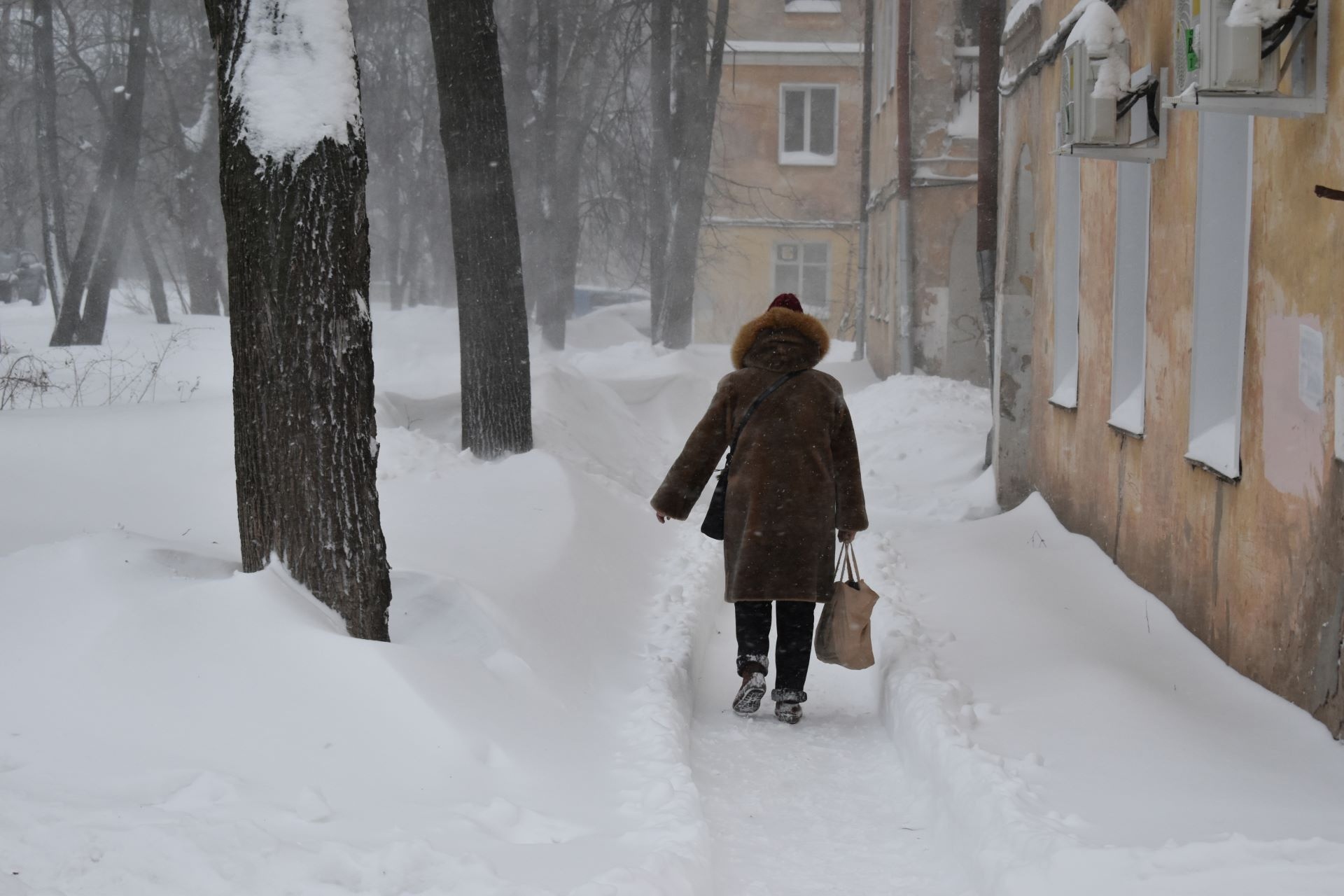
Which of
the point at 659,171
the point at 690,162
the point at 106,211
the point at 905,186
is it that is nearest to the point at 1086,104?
the point at 905,186

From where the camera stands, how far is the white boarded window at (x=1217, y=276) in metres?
6.19

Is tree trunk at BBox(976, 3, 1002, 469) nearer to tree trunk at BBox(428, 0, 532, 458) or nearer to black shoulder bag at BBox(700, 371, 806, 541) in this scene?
tree trunk at BBox(428, 0, 532, 458)

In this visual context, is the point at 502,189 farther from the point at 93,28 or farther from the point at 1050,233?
the point at 93,28

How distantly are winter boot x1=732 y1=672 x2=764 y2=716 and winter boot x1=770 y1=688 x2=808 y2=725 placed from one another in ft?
0.22

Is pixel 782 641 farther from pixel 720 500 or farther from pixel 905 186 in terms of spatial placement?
pixel 905 186

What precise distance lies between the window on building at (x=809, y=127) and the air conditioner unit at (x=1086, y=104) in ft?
90.1

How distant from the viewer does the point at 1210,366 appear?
6.26 meters

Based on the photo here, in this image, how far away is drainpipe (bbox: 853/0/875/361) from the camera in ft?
85.3

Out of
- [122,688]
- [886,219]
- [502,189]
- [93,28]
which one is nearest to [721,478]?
[122,688]

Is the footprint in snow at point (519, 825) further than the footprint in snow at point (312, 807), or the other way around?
the footprint in snow at point (519, 825)

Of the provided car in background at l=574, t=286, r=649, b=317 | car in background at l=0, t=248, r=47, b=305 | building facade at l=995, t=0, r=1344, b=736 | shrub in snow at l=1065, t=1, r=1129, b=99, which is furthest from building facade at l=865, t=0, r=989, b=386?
car in background at l=0, t=248, r=47, b=305

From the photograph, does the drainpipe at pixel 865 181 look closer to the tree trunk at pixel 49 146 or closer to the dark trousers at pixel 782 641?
the tree trunk at pixel 49 146

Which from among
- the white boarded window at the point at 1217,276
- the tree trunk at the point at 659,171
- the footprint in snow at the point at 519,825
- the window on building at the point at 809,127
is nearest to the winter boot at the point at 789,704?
the footprint in snow at the point at 519,825

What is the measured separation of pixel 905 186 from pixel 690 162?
137 inches
